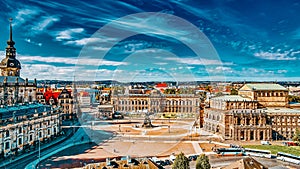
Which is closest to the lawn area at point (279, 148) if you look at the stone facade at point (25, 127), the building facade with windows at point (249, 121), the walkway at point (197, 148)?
the building facade with windows at point (249, 121)

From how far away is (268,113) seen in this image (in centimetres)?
5869

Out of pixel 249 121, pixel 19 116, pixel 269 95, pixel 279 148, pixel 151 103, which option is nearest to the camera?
pixel 19 116

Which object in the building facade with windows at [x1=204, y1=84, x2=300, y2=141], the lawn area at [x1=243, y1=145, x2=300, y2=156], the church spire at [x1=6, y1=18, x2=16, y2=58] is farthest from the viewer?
the church spire at [x1=6, y1=18, x2=16, y2=58]

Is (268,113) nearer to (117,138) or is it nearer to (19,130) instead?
(117,138)

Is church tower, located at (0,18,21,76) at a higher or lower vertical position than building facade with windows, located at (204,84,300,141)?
higher

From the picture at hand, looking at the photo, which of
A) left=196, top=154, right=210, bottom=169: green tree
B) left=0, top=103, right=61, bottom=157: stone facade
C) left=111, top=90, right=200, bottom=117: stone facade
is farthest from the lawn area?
left=111, top=90, right=200, bottom=117: stone facade

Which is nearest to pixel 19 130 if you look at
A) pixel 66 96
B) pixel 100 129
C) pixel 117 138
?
pixel 117 138

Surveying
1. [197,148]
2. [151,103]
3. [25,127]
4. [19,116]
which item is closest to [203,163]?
[197,148]

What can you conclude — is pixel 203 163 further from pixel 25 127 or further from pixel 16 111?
pixel 16 111

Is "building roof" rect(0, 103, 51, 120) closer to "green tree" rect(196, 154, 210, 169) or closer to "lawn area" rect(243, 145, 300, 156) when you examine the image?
"green tree" rect(196, 154, 210, 169)

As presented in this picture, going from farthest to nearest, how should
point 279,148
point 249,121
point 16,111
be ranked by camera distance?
1. point 249,121
2. point 279,148
3. point 16,111

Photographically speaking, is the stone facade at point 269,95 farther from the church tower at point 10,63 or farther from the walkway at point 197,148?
the church tower at point 10,63

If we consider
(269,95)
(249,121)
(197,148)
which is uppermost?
(269,95)

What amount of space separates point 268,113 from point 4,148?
167 feet
